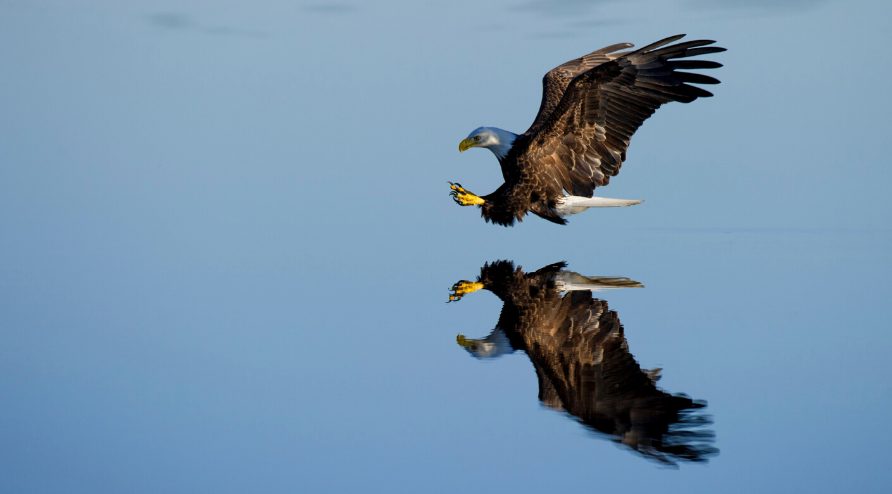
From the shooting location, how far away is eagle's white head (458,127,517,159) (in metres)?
8.40

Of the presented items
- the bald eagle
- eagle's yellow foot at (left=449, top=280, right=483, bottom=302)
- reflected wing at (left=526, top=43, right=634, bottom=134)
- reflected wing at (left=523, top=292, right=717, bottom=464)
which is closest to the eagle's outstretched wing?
the bald eagle

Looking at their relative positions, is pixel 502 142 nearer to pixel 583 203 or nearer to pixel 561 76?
pixel 583 203

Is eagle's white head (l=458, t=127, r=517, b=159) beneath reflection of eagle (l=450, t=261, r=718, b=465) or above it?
above

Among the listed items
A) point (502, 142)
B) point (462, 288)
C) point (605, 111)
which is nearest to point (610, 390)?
point (462, 288)

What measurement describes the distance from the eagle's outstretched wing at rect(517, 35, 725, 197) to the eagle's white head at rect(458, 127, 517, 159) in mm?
176

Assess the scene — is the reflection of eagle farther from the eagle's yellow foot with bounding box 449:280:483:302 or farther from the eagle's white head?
the eagle's white head

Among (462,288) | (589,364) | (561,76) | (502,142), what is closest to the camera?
(589,364)

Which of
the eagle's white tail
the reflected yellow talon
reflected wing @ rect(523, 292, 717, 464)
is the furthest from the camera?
the eagle's white tail

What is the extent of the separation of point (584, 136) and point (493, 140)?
0.75 m

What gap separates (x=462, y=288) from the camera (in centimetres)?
691

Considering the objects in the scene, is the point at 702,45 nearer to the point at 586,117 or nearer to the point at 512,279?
the point at 586,117

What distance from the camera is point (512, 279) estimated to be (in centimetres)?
723

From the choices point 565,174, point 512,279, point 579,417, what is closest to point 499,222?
point 565,174

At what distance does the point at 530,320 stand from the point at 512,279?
4.99ft
